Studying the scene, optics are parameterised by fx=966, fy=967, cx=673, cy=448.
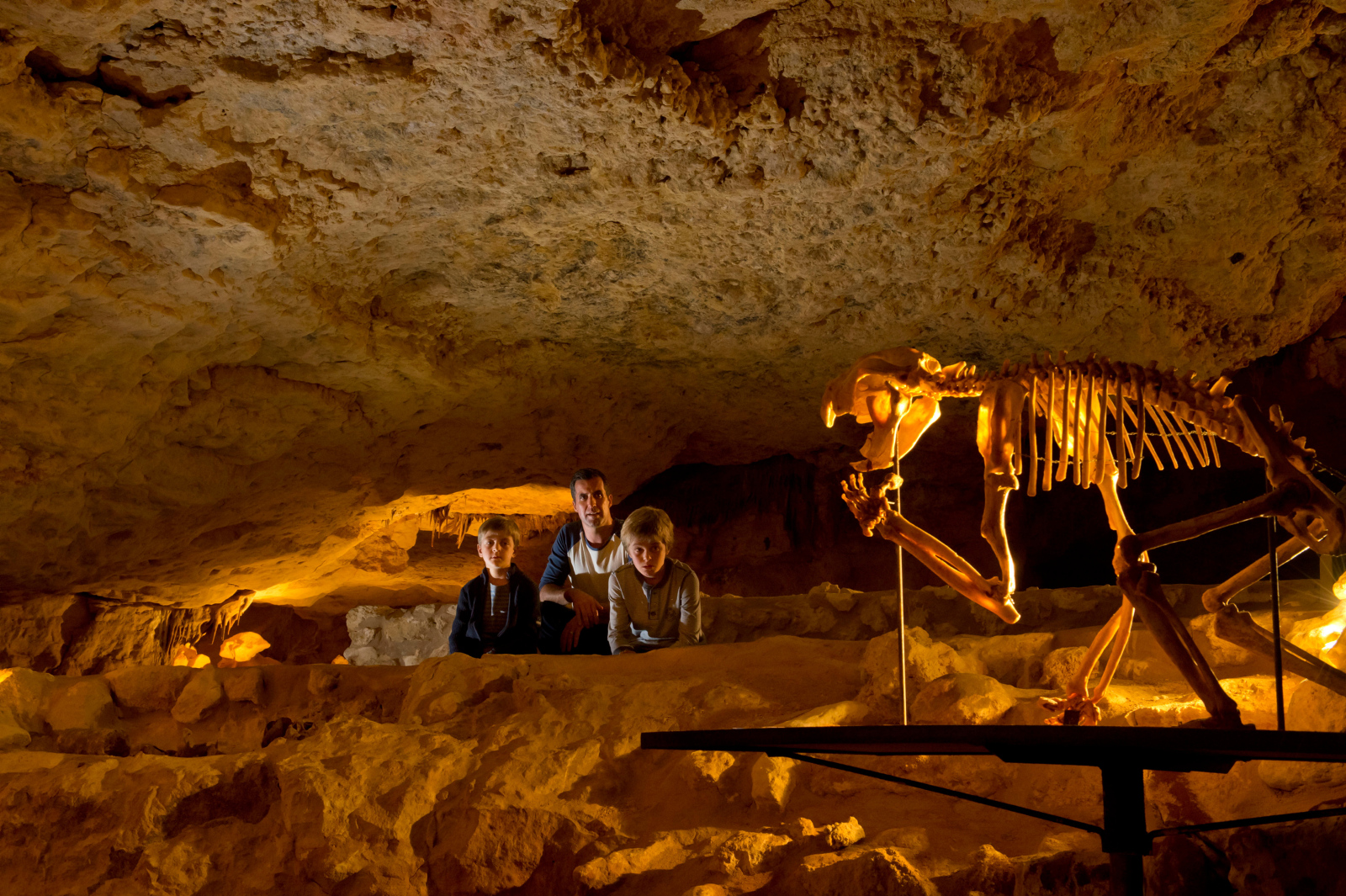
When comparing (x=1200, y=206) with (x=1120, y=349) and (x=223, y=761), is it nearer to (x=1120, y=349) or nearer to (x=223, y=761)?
(x=1120, y=349)

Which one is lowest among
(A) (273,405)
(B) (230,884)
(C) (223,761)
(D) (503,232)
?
(B) (230,884)

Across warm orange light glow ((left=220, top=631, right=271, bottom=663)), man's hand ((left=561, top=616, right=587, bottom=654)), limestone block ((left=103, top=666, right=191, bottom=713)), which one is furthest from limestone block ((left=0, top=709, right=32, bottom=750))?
warm orange light glow ((left=220, top=631, right=271, bottom=663))

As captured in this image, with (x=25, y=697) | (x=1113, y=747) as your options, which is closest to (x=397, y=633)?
(x=25, y=697)

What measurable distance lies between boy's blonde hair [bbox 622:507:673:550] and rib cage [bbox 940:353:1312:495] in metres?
1.78

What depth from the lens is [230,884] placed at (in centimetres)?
325

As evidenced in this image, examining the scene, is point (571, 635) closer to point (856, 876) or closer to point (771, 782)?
point (771, 782)

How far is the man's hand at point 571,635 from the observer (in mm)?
5340

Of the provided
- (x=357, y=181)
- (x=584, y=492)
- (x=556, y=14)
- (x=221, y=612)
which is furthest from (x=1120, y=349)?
(x=221, y=612)

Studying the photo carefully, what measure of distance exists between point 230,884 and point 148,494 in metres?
3.88

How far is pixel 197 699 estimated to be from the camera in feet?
14.5

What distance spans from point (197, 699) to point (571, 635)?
187 centimetres

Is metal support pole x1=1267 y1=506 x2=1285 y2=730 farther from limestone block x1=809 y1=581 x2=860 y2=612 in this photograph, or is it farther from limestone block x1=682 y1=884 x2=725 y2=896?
limestone block x1=809 y1=581 x2=860 y2=612

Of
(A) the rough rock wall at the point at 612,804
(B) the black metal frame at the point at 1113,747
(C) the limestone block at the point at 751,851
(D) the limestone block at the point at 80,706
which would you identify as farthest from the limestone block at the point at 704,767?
(D) the limestone block at the point at 80,706

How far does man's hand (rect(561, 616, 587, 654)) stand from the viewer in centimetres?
534
